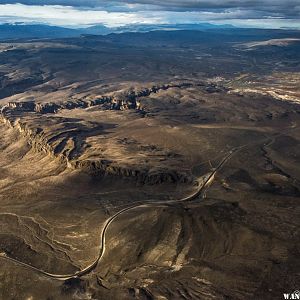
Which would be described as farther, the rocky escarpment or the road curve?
the rocky escarpment

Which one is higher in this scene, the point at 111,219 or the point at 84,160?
the point at 111,219

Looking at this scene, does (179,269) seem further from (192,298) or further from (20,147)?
(20,147)

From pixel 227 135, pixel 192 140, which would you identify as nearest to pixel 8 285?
pixel 192 140

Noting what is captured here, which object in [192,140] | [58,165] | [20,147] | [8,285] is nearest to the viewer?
[8,285]

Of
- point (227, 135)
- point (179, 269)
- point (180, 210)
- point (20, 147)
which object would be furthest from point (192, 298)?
point (20, 147)

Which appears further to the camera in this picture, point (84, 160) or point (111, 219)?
point (84, 160)

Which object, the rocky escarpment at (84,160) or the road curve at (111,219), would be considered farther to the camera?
the rocky escarpment at (84,160)

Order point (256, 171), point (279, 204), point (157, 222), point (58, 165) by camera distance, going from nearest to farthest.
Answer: point (157, 222)
point (279, 204)
point (256, 171)
point (58, 165)

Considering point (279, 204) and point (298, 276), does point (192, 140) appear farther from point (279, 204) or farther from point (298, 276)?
point (298, 276)

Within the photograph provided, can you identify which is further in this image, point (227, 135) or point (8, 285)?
point (227, 135)
